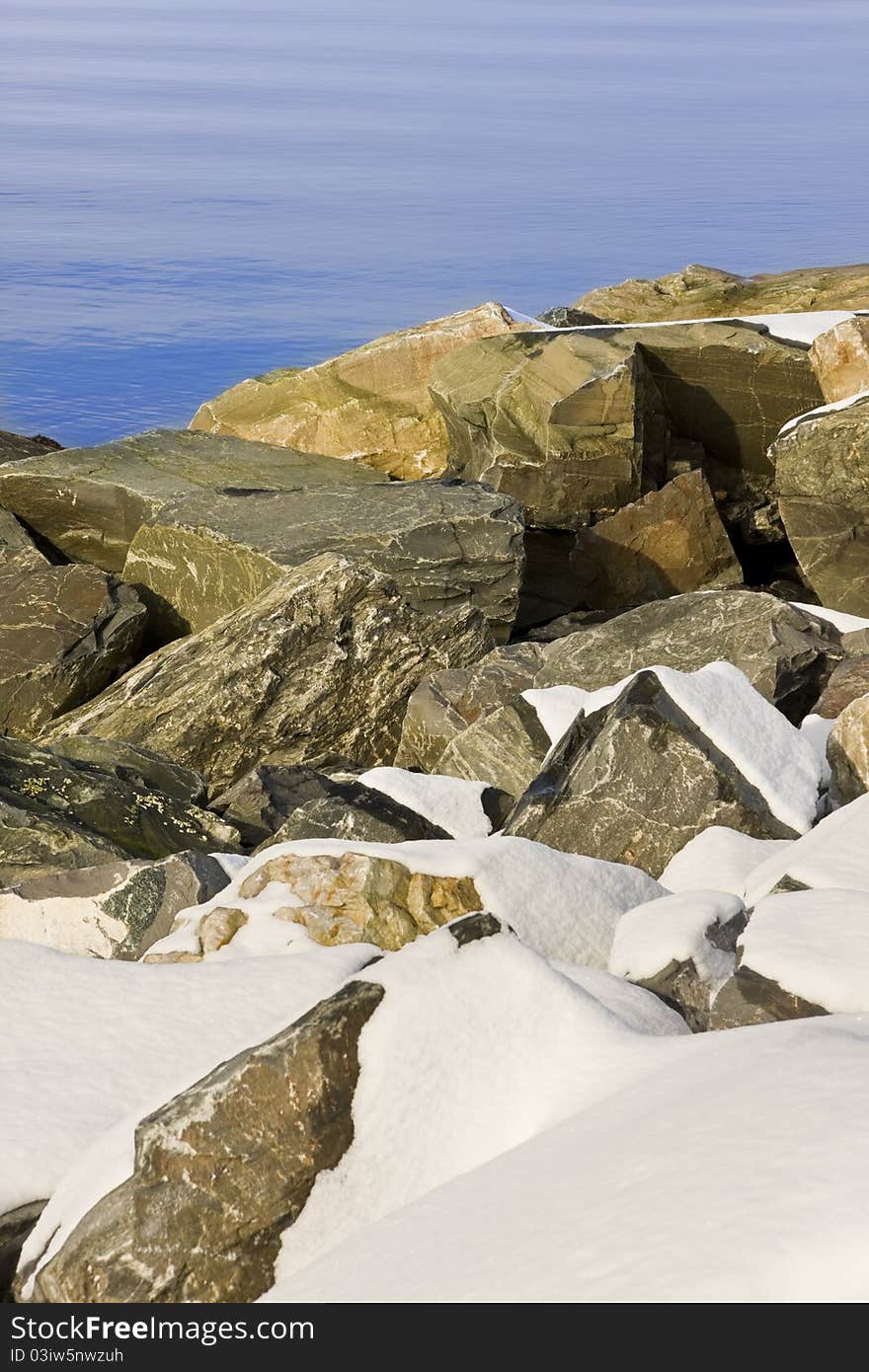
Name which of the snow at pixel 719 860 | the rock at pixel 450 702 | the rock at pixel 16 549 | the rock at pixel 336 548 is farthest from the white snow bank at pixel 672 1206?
the rock at pixel 16 549

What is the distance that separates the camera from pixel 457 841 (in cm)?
487

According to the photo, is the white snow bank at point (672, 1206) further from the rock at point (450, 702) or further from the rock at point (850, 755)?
the rock at point (450, 702)

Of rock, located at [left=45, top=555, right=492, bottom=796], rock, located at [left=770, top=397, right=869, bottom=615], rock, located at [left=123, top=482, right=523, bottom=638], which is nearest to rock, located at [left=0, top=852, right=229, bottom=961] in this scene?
rock, located at [left=45, top=555, right=492, bottom=796]

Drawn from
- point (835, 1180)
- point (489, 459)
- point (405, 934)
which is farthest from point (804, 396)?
point (835, 1180)

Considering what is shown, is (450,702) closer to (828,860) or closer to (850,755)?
(850,755)

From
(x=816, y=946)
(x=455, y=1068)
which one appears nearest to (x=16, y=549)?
(x=816, y=946)

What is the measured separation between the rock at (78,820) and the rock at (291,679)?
1139mm

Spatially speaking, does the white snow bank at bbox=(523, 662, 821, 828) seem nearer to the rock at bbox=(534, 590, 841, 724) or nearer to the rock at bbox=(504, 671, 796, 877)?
the rock at bbox=(504, 671, 796, 877)

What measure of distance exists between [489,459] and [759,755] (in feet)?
23.1

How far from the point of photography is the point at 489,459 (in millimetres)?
12414

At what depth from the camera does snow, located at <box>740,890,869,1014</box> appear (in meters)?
3.55

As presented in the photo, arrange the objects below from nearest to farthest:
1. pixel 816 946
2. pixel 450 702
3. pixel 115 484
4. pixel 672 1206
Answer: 1. pixel 672 1206
2. pixel 816 946
3. pixel 450 702
4. pixel 115 484

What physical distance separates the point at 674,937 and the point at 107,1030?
5.48 feet
